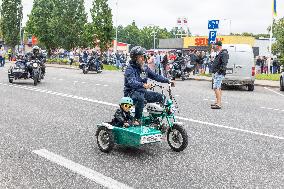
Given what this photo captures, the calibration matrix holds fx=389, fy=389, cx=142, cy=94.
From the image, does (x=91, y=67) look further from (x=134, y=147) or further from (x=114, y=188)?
(x=114, y=188)

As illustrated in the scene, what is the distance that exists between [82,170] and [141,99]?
158 cm

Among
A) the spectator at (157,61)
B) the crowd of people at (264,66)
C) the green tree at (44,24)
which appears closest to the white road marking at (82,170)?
the spectator at (157,61)

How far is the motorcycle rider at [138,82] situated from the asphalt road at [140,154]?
75cm

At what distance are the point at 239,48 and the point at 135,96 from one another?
12018 millimetres

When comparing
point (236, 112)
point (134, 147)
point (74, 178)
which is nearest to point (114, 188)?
point (74, 178)

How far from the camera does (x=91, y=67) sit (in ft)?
90.4

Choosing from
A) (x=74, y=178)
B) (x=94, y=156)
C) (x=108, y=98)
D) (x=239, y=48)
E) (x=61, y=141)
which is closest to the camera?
(x=74, y=178)

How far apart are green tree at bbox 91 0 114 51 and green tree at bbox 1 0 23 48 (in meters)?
21.8

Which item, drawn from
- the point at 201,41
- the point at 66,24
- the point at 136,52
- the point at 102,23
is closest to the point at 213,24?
the point at 136,52

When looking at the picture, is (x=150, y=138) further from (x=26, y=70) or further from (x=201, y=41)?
(x=201, y=41)

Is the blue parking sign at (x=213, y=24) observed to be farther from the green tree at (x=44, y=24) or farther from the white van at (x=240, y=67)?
the green tree at (x=44, y=24)

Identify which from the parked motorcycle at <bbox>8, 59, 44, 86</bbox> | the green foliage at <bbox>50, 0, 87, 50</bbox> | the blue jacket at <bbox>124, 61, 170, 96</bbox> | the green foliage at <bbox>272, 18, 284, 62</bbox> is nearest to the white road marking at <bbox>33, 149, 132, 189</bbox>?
the blue jacket at <bbox>124, 61, 170, 96</bbox>

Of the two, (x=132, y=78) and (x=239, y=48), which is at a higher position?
(x=239, y=48)

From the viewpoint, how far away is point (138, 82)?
6031 millimetres
